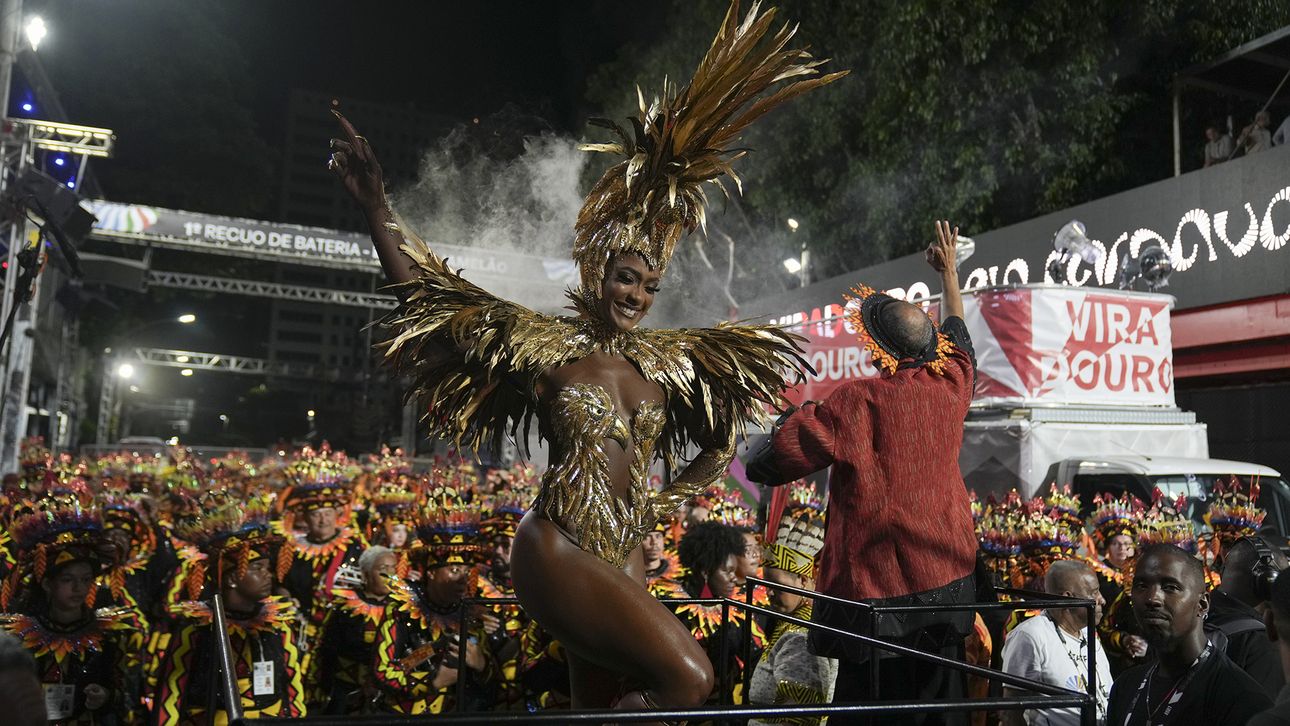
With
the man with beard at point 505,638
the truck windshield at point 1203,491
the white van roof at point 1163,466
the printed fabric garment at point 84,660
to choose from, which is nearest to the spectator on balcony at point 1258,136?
the white van roof at point 1163,466

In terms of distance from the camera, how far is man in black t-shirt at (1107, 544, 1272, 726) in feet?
10.2

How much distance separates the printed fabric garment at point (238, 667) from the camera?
175 inches

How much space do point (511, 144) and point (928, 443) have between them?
238 centimetres

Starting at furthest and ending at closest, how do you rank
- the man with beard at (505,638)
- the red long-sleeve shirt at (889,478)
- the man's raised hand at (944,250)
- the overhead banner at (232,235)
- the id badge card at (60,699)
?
1. the overhead banner at (232,235)
2. the man with beard at (505,638)
3. the id badge card at (60,699)
4. the man's raised hand at (944,250)
5. the red long-sleeve shirt at (889,478)

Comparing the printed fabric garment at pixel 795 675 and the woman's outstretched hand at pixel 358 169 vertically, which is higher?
the woman's outstretched hand at pixel 358 169

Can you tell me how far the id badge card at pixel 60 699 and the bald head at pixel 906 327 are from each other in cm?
402

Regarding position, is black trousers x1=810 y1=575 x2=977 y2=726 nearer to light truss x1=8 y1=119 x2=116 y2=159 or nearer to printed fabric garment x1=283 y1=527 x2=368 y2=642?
printed fabric garment x1=283 y1=527 x2=368 y2=642

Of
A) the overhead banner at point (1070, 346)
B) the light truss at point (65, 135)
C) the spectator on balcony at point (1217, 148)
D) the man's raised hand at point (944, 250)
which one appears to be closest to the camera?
the man's raised hand at point (944, 250)

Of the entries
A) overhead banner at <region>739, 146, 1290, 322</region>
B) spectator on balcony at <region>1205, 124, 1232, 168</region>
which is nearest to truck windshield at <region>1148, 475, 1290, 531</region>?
overhead banner at <region>739, 146, 1290, 322</region>

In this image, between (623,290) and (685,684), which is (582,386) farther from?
(685,684)

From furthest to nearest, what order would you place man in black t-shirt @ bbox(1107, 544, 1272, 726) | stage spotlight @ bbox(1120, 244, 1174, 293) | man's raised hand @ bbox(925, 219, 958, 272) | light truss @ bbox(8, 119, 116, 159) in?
light truss @ bbox(8, 119, 116, 159)
stage spotlight @ bbox(1120, 244, 1174, 293)
man's raised hand @ bbox(925, 219, 958, 272)
man in black t-shirt @ bbox(1107, 544, 1272, 726)

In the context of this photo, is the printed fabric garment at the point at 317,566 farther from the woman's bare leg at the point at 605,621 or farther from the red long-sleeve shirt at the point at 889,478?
the woman's bare leg at the point at 605,621

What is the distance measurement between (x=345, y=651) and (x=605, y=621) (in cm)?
349

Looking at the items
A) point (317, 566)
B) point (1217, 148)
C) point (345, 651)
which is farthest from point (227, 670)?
point (1217, 148)
